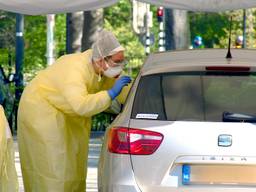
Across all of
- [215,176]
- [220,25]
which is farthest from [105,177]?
[220,25]

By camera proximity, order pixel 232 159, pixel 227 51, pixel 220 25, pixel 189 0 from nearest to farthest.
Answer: pixel 232 159, pixel 227 51, pixel 189 0, pixel 220 25

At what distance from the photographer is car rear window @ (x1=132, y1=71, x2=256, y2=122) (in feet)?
24.8

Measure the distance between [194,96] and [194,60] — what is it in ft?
2.10

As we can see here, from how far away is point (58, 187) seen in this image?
32.1ft

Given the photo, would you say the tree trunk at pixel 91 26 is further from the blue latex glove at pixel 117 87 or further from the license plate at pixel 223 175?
the license plate at pixel 223 175

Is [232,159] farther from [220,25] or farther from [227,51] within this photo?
[220,25]

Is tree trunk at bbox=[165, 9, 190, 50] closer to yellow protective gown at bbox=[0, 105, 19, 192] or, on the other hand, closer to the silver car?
yellow protective gown at bbox=[0, 105, 19, 192]

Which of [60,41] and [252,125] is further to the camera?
[60,41]

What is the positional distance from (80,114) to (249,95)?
2087 millimetres

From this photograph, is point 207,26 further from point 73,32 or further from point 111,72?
point 111,72

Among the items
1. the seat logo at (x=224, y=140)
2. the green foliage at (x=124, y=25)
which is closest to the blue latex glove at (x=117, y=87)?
the seat logo at (x=224, y=140)

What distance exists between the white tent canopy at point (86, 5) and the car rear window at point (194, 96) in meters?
3.30

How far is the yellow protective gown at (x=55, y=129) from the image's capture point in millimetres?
9594

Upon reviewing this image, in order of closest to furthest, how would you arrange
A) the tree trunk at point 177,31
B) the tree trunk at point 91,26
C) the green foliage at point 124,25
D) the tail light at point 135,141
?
the tail light at point 135,141, the tree trunk at point 91,26, the tree trunk at point 177,31, the green foliage at point 124,25
